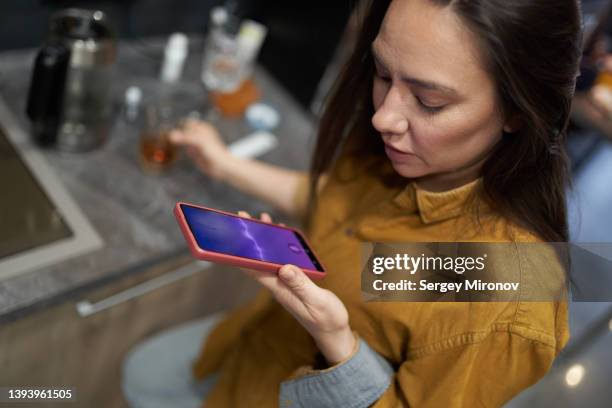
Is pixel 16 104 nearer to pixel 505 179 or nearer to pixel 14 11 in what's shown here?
pixel 14 11

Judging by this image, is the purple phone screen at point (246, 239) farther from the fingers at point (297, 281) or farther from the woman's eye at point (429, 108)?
the woman's eye at point (429, 108)

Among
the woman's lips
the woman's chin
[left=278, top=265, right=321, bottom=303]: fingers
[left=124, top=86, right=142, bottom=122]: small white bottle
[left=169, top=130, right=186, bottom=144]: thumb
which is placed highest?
the woman's lips

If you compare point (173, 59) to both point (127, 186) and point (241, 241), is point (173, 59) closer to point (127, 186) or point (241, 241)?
point (127, 186)

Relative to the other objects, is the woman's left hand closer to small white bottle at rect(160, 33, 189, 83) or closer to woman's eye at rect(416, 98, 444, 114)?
woman's eye at rect(416, 98, 444, 114)

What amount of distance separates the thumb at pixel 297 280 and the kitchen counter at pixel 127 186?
1.41 feet

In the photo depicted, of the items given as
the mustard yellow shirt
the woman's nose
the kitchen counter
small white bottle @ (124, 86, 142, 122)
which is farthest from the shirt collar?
small white bottle @ (124, 86, 142, 122)

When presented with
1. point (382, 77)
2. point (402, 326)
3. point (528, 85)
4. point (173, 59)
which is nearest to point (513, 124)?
point (528, 85)

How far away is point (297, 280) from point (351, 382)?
16 centimetres

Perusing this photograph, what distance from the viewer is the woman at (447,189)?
2.06 ft

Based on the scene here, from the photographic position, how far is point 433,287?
27.1 inches

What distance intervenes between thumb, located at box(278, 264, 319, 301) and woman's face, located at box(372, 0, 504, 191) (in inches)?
7.6

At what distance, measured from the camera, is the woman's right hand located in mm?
1155

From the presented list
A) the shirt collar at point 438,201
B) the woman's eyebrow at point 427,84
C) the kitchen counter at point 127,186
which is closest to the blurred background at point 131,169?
the kitchen counter at point 127,186

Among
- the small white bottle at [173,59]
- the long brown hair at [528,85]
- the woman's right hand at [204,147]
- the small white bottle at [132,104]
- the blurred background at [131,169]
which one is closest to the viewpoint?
the long brown hair at [528,85]
